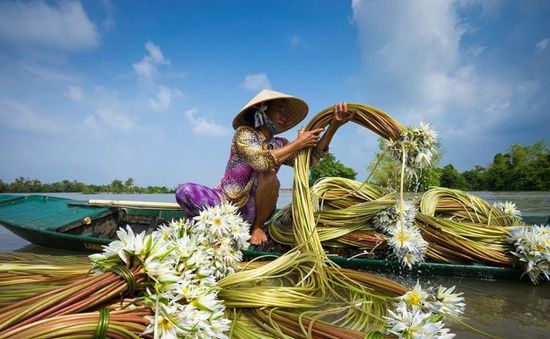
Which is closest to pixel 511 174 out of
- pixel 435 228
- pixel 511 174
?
pixel 511 174

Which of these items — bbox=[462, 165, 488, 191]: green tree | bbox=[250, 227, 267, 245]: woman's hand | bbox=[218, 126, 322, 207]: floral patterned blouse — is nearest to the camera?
bbox=[218, 126, 322, 207]: floral patterned blouse

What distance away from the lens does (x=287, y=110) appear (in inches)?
139

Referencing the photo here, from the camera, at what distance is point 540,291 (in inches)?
96.8

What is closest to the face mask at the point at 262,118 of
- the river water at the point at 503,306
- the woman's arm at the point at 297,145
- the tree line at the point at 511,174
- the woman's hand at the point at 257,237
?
the woman's arm at the point at 297,145

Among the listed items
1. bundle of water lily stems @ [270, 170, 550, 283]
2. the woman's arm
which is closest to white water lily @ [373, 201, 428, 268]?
bundle of water lily stems @ [270, 170, 550, 283]

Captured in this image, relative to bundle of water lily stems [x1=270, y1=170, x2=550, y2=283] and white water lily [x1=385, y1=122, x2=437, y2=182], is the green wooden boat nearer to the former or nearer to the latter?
bundle of water lily stems [x1=270, y1=170, x2=550, y2=283]

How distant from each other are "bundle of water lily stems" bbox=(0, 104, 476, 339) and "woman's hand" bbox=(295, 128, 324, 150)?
988mm

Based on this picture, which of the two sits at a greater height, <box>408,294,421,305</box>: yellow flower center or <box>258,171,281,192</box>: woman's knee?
<box>258,171,281,192</box>: woman's knee

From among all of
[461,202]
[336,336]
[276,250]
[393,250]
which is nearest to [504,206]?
[461,202]

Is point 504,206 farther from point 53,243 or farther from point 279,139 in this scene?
point 53,243

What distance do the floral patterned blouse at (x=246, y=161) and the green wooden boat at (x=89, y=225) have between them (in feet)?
1.97

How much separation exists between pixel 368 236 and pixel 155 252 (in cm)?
228

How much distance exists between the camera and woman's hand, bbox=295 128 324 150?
9.46 feet

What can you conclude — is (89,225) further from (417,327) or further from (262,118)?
(417,327)
